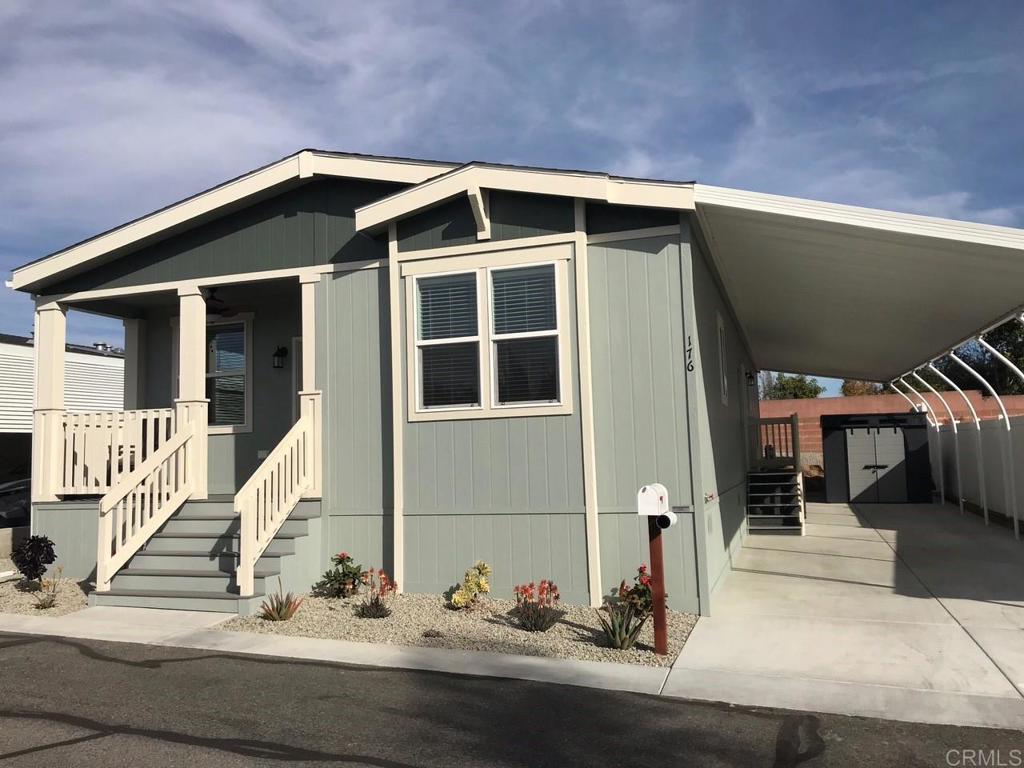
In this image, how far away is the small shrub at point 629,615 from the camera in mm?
5605

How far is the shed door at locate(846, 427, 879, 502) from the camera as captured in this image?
56.3ft

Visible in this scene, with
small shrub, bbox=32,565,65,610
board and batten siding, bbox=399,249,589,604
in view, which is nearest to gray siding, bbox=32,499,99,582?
small shrub, bbox=32,565,65,610

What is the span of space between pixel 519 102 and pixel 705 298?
4.82m

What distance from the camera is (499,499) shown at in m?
7.27

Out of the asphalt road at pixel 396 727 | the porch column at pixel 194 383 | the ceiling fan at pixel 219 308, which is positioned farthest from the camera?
the ceiling fan at pixel 219 308

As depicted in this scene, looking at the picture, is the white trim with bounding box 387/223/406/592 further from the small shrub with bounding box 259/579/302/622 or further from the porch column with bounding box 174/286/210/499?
the porch column with bounding box 174/286/210/499

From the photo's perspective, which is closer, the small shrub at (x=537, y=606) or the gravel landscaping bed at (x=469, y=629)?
the gravel landscaping bed at (x=469, y=629)

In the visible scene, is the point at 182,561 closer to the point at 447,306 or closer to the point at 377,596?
the point at 377,596

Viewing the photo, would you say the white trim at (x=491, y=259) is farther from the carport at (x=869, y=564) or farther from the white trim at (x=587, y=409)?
the carport at (x=869, y=564)

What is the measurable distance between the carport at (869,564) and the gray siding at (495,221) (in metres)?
1.39

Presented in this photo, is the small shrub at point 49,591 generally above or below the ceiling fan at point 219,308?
below

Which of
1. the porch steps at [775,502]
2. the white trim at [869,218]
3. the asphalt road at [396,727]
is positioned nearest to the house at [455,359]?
the white trim at [869,218]

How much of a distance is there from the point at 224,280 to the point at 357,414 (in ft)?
7.61

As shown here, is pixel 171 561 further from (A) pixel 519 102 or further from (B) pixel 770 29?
(B) pixel 770 29
